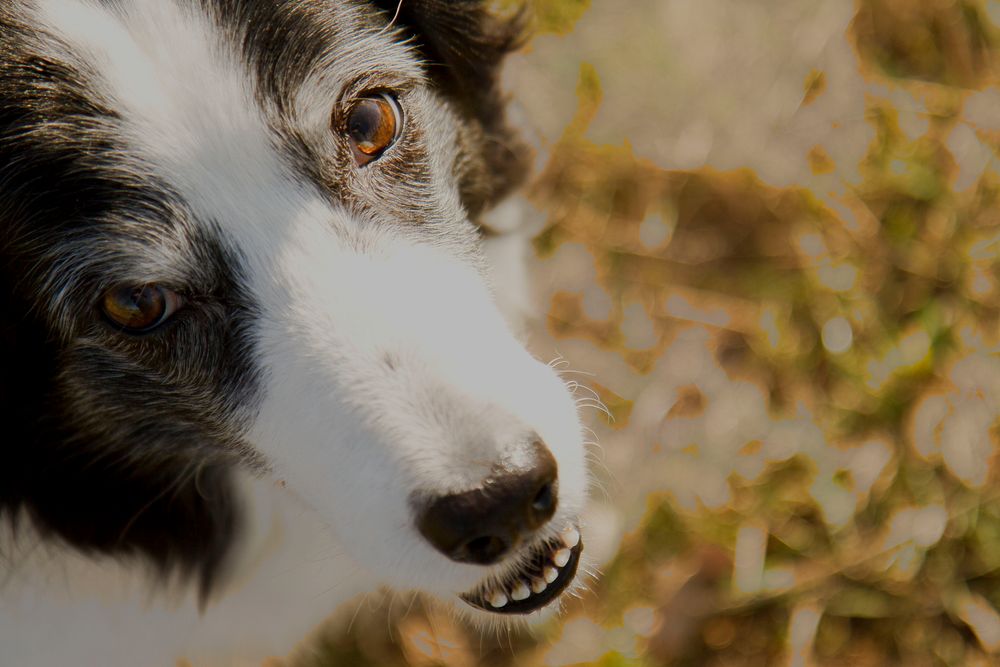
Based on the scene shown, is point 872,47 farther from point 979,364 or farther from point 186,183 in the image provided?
point 186,183

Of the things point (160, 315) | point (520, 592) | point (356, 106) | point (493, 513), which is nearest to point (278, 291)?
point (160, 315)

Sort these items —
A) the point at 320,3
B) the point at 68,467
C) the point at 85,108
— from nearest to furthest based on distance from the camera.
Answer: the point at 85,108 < the point at 320,3 < the point at 68,467

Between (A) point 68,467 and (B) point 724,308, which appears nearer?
(A) point 68,467

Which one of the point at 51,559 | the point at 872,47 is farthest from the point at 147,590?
the point at 872,47

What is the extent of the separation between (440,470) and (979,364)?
7.26 feet

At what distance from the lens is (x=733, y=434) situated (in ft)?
10.4

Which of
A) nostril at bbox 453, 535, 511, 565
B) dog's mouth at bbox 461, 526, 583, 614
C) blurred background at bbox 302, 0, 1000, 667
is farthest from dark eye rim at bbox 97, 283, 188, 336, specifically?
blurred background at bbox 302, 0, 1000, 667

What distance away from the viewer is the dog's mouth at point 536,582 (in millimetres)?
1985

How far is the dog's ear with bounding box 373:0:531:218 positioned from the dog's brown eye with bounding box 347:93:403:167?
206 millimetres

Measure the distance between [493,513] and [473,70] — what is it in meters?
1.18

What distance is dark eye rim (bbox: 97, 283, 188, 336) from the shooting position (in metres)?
1.80

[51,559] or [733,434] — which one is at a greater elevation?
[51,559]

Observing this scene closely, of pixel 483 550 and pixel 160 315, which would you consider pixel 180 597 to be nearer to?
pixel 160 315

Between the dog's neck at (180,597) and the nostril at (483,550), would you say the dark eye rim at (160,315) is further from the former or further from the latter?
the nostril at (483,550)
